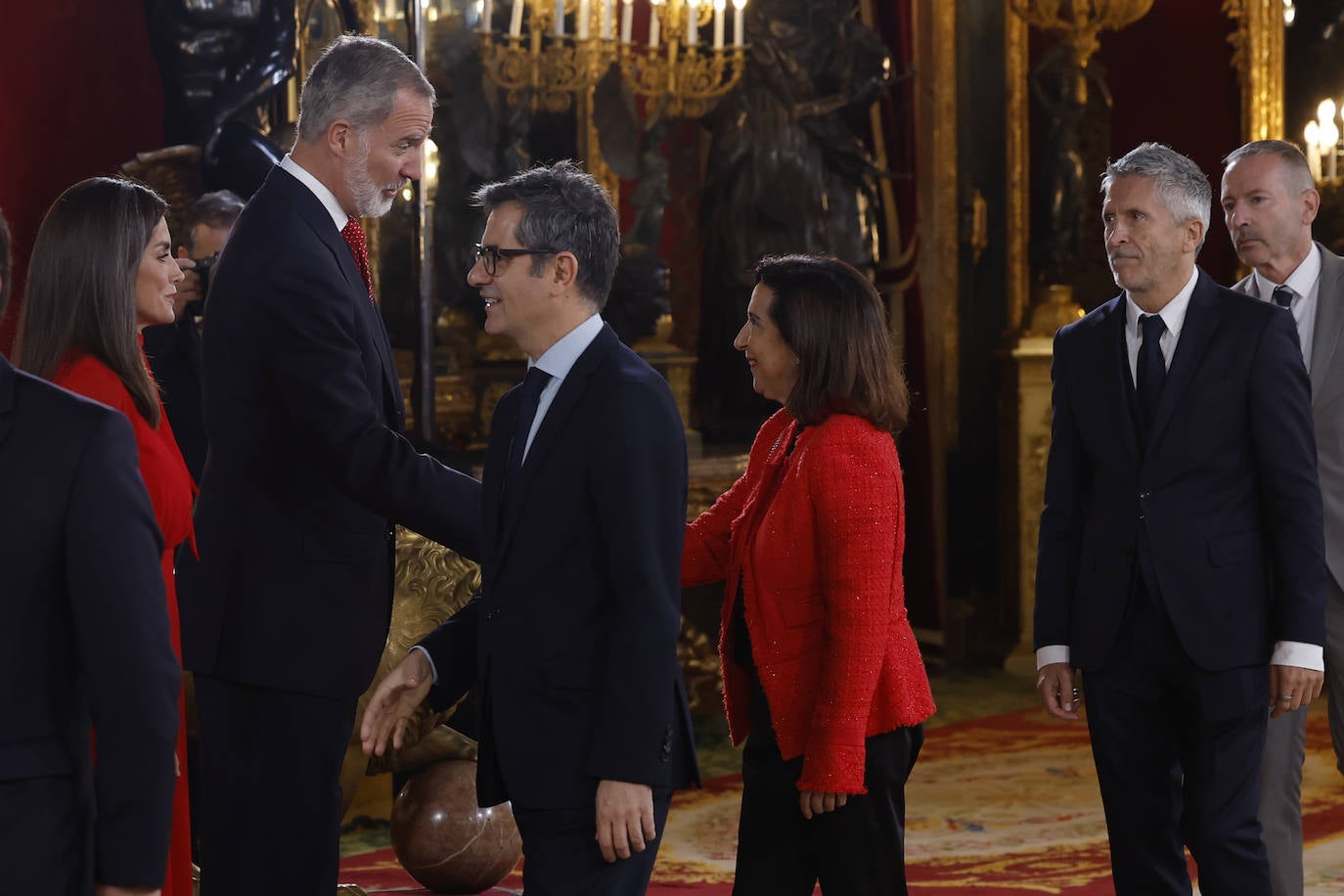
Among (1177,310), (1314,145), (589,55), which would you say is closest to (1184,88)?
(1314,145)

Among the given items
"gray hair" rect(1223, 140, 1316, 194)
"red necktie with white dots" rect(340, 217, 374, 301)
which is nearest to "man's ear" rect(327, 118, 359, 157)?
"red necktie with white dots" rect(340, 217, 374, 301)

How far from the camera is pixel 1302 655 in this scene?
3010mm

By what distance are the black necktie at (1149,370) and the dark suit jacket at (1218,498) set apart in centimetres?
2

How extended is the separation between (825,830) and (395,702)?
85 centimetres

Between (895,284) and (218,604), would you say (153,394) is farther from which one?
(895,284)

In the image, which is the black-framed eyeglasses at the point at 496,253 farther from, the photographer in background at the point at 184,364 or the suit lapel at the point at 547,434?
the photographer in background at the point at 184,364

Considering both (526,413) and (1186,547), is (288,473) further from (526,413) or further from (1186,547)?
(1186,547)

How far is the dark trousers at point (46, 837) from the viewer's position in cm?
165

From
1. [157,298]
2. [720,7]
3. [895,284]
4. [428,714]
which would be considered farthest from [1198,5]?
[157,298]

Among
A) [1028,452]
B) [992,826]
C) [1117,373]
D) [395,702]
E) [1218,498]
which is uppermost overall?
[1117,373]

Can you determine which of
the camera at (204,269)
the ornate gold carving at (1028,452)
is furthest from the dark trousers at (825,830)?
the ornate gold carving at (1028,452)

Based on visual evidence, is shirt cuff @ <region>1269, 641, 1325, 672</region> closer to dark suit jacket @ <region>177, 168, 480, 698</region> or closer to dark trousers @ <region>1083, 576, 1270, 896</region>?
dark trousers @ <region>1083, 576, 1270, 896</region>

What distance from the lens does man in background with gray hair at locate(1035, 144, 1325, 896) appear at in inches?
118

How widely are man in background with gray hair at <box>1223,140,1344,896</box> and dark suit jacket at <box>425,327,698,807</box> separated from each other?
1800 mm
